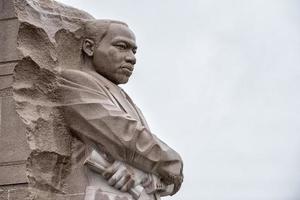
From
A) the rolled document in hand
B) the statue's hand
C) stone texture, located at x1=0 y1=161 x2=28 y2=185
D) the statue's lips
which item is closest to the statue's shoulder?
the statue's lips

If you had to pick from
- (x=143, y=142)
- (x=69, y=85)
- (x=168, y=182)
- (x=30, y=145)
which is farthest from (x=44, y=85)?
(x=168, y=182)

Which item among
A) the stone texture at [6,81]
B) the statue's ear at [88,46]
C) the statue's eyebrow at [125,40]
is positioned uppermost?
the statue's eyebrow at [125,40]

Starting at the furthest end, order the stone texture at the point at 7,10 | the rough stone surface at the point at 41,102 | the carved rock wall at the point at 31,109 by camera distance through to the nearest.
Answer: the stone texture at the point at 7,10
the rough stone surface at the point at 41,102
the carved rock wall at the point at 31,109

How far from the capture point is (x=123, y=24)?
6.94m

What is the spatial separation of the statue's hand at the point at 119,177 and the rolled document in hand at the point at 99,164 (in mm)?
46

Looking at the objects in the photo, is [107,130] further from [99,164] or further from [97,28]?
[97,28]

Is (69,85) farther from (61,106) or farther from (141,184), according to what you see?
(141,184)

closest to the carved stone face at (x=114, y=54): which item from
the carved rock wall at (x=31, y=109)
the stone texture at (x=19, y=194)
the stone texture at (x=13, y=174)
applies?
the carved rock wall at (x=31, y=109)

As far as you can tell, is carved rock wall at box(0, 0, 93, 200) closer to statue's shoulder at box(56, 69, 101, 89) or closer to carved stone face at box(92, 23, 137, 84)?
statue's shoulder at box(56, 69, 101, 89)

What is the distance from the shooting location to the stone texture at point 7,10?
20.1 feet

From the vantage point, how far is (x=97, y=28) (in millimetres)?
6809

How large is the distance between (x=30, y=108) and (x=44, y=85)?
1.03 feet

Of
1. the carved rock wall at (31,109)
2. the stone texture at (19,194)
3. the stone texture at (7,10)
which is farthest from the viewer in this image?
the stone texture at (7,10)

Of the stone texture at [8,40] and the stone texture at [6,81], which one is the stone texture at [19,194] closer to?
the stone texture at [6,81]
